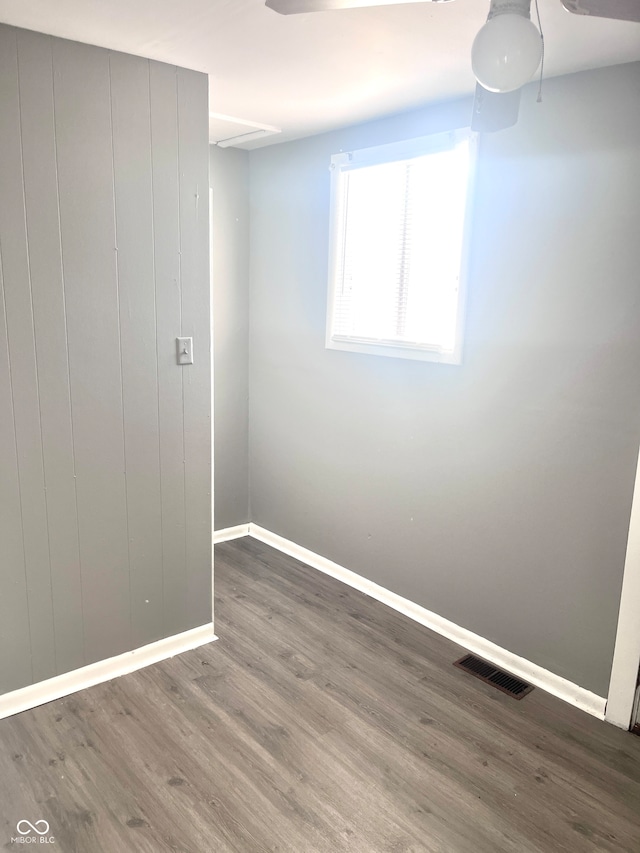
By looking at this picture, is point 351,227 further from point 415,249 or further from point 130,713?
point 130,713

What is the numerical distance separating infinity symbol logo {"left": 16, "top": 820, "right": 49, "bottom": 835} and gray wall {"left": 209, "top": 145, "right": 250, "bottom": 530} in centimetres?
220

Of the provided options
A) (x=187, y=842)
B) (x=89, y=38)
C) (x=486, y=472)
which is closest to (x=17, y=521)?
(x=187, y=842)

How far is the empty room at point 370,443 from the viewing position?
1979 millimetres

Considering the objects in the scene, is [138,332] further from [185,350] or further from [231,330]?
[231,330]

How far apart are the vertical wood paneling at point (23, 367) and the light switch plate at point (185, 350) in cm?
56

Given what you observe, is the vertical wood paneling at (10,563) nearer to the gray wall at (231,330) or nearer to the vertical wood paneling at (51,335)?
the vertical wood paneling at (51,335)

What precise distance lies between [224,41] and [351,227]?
129cm

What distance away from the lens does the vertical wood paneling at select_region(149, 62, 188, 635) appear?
2.41 metres

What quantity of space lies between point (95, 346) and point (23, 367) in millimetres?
265

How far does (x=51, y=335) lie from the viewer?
2268 millimetres

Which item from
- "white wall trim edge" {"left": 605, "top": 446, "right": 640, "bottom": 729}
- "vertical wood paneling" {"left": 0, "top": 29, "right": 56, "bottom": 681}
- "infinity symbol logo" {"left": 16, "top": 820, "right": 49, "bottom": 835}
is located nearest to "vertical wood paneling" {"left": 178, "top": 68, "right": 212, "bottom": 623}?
"vertical wood paneling" {"left": 0, "top": 29, "right": 56, "bottom": 681}

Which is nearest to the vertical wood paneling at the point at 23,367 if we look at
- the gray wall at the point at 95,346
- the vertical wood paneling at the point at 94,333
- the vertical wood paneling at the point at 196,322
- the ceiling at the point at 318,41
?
the gray wall at the point at 95,346

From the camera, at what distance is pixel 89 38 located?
6.98 ft

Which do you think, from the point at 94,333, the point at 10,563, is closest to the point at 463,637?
the point at 10,563
